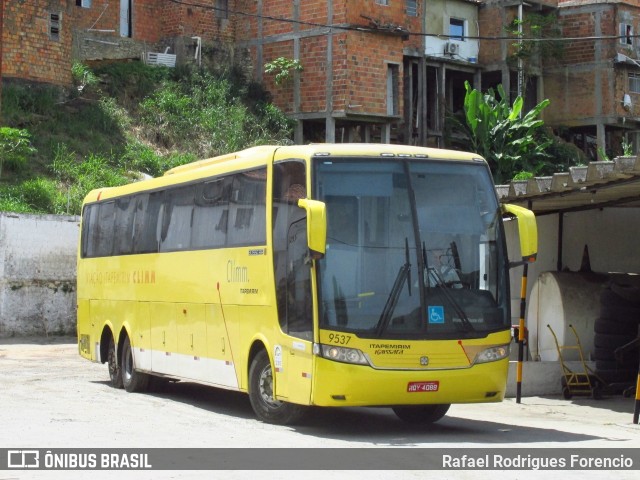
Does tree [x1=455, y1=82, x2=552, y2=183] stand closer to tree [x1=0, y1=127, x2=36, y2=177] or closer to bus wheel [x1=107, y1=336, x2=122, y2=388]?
tree [x1=0, y1=127, x2=36, y2=177]

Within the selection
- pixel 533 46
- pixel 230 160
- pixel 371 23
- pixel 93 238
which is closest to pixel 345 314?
pixel 230 160

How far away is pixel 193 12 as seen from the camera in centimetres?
4634

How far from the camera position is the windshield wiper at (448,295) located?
13.2m

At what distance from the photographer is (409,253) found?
1320 centimetres

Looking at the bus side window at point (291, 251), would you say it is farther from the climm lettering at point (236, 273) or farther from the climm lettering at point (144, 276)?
the climm lettering at point (144, 276)

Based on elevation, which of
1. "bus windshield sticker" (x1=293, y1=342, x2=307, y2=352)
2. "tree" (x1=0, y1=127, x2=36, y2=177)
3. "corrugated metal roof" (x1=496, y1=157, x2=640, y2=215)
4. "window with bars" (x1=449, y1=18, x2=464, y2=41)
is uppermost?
"window with bars" (x1=449, y1=18, x2=464, y2=41)

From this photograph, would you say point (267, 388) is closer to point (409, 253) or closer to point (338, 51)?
point (409, 253)

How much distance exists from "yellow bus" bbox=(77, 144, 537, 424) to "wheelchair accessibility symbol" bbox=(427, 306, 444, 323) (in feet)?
0.05

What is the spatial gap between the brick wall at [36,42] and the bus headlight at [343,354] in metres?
26.9

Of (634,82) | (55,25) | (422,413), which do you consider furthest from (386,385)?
(634,82)

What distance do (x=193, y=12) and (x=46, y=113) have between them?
10.3m

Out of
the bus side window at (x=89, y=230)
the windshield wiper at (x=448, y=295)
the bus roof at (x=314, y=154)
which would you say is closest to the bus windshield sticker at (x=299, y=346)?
the windshield wiper at (x=448, y=295)

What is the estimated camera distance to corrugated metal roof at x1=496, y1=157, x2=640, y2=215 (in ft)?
52.4

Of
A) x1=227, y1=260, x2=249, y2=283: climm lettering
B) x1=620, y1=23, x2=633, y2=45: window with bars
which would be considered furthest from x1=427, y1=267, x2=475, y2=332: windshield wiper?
x1=620, y1=23, x2=633, y2=45: window with bars
